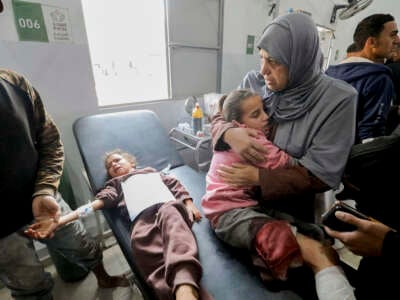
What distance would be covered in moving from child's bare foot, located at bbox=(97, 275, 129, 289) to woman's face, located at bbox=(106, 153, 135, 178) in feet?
2.18

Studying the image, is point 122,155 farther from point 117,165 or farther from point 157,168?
point 157,168

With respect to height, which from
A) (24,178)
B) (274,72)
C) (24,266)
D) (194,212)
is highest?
(274,72)

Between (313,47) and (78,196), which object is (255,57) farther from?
(78,196)

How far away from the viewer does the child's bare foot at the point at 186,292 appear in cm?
66

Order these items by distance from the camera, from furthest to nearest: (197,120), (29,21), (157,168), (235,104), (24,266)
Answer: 1. (197,120)
2. (157,168)
3. (29,21)
4. (235,104)
5. (24,266)

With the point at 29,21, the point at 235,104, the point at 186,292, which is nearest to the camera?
the point at 186,292

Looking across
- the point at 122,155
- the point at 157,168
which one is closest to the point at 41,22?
the point at 122,155

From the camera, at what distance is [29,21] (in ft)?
4.07

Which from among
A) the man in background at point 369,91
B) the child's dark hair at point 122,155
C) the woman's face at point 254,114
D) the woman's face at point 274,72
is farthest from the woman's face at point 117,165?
the man in background at point 369,91

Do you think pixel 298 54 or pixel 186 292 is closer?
pixel 186 292

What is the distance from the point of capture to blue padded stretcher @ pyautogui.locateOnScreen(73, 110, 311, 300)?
73 centimetres

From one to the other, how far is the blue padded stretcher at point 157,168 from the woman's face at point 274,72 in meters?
0.73

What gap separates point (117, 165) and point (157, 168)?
319mm

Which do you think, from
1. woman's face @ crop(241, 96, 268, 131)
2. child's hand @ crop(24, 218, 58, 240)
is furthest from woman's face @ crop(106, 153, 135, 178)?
woman's face @ crop(241, 96, 268, 131)
